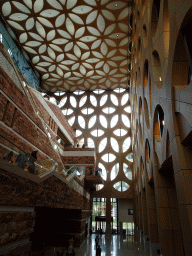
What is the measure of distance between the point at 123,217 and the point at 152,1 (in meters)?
27.9

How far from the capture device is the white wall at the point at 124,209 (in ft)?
96.1

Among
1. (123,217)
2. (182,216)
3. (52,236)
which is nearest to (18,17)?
(52,236)

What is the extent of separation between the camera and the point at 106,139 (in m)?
33.7

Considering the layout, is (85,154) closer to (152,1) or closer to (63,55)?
(63,55)

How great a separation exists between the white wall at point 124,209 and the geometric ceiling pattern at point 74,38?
785 inches

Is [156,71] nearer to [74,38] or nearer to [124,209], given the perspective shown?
[74,38]

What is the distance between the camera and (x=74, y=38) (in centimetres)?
2675

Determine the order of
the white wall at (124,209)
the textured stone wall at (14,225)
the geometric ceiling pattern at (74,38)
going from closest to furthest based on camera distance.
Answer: the textured stone wall at (14,225), the geometric ceiling pattern at (74,38), the white wall at (124,209)

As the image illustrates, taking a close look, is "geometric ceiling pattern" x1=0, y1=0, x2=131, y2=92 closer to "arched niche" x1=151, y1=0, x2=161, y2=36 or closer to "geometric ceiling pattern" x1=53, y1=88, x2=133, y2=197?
"geometric ceiling pattern" x1=53, y1=88, x2=133, y2=197

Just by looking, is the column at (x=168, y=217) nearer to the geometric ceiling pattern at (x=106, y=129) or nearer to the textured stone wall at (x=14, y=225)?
the textured stone wall at (x=14, y=225)

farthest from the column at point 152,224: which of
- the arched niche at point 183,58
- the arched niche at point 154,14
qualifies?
the arched niche at point 154,14

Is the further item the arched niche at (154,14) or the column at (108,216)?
the column at (108,216)

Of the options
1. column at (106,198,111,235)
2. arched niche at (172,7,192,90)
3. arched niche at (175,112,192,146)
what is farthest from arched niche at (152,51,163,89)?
column at (106,198,111,235)

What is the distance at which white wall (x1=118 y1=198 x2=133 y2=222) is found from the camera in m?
29.3
